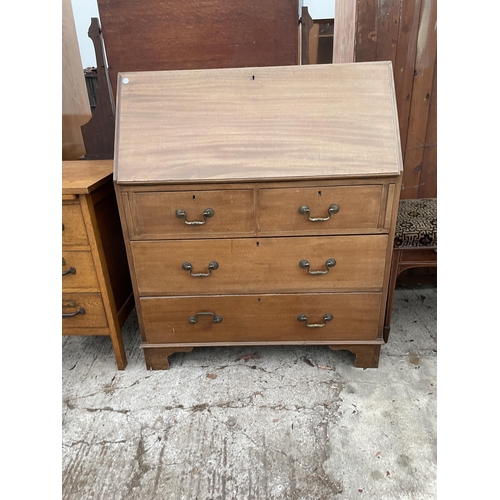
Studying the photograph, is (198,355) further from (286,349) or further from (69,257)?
(69,257)

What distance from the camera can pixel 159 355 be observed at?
175 cm

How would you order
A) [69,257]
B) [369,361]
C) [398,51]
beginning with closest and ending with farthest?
[69,257], [369,361], [398,51]

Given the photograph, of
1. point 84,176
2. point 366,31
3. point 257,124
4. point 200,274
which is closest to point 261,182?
point 257,124

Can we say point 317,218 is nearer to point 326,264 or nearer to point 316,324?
point 326,264

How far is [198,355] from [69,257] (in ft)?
2.64

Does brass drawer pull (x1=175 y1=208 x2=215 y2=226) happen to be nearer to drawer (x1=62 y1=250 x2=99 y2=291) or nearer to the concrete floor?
drawer (x1=62 y1=250 x2=99 y2=291)

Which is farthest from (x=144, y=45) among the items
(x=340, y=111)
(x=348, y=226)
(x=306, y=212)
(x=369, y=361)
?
(x=369, y=361)

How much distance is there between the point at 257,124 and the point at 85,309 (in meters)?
1.13

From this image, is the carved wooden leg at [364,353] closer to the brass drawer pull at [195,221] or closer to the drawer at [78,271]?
the brass drawer pull at [195,221]

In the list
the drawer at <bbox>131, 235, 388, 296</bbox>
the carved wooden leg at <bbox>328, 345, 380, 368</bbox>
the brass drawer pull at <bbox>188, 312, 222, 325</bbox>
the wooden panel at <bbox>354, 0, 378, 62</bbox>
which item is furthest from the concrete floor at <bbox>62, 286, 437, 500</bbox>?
the wooden panel at <bbox>354, 0, 378, 62</bbox>

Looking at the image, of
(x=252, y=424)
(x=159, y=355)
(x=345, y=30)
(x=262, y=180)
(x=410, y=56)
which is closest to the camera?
(x=262, y=180)

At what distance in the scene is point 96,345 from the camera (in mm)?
1985

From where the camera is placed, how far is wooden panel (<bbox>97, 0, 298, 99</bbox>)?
179 cm

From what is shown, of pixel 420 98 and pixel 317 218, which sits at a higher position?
pixel 420 98
